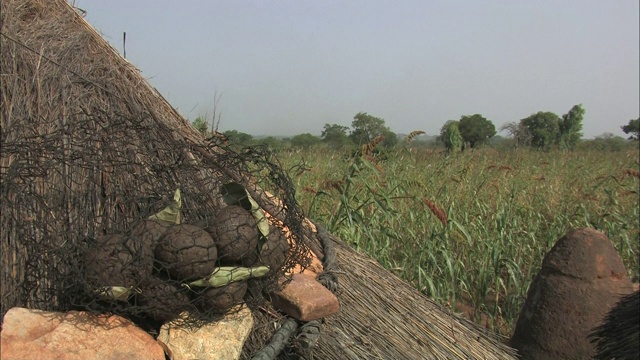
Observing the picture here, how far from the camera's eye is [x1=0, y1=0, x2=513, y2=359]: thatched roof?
64.4 inches

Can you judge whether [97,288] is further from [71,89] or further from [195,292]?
[71,89]

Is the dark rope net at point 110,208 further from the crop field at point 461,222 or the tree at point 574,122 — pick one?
the tree at point 574,122

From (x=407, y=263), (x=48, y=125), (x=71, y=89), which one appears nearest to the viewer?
(x=48, y=125)

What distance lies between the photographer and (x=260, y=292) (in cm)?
181

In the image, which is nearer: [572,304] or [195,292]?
[195,292]

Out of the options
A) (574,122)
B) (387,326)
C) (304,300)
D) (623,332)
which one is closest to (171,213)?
(304,300)

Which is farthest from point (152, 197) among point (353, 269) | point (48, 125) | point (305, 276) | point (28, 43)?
point (353, 269)

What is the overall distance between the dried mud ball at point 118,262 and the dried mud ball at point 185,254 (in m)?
0.04

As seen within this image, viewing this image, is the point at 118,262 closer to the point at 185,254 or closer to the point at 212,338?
the point at 185,254

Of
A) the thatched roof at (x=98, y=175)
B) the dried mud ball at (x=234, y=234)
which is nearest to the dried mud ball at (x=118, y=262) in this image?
the thatched roof at (x=98, y=175)

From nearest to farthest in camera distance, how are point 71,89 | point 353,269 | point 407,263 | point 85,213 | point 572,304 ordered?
point 85,213
point 71,89
point 353,269
point 572,304
point 407,263

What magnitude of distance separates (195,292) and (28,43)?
1216 millimetres

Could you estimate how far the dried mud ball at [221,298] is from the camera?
1.61 m

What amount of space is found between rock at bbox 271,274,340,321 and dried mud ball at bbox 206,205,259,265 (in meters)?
0.26
